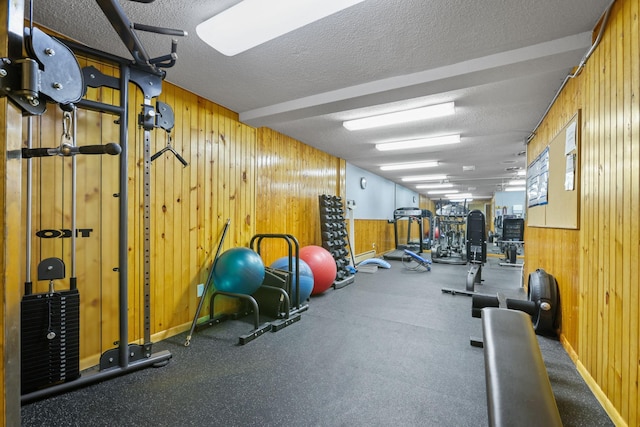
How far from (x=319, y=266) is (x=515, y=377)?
10.4 feet

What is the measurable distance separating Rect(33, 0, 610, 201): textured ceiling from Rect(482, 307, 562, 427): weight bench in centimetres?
177

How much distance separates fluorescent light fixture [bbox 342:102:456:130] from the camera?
3119 millimetres

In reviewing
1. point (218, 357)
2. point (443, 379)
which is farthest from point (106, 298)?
point (443, 379)

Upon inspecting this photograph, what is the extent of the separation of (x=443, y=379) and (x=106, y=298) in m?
2.60

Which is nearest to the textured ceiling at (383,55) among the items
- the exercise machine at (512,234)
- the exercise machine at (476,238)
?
the exercise machine at (476,238)

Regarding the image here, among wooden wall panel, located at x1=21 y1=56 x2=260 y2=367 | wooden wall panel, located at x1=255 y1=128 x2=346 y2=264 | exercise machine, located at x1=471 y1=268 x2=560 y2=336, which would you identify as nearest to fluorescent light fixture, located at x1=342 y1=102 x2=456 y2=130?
wooden wall panel, located at x1=255 y1=128 x2=346 y2=264

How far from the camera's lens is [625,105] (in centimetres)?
148

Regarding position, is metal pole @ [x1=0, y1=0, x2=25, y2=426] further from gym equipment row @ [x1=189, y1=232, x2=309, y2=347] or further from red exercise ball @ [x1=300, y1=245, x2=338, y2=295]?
red exercise ball @ [x1=300, y1=245, x2=338, y2=295]

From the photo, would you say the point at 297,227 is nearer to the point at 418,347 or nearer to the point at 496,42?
the point at 418,347

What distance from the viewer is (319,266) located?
13.1 ft

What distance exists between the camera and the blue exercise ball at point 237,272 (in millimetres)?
2816

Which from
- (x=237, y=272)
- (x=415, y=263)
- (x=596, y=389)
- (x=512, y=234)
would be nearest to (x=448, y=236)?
(x=512, y=234)

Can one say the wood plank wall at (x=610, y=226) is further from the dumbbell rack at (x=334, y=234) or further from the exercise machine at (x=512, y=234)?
the exercise machine at (x=512, y=234)

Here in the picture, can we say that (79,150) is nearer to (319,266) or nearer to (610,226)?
(610,226)
